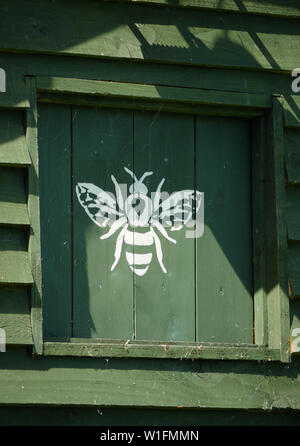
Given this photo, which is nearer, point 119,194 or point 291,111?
point 119,194

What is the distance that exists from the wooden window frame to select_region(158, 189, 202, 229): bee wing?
267mm

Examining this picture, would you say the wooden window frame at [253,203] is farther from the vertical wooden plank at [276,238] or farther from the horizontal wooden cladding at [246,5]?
the horizontal wooden cladding at [246,5]

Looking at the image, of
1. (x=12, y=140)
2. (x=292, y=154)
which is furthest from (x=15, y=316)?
(x=292, y=154)

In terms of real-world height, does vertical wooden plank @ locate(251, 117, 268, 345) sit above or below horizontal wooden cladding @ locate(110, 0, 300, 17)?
below

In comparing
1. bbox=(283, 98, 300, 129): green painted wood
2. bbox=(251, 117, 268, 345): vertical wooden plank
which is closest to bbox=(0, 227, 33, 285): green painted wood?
bbox=(251, 117, 268, 345): vertical wooden plank

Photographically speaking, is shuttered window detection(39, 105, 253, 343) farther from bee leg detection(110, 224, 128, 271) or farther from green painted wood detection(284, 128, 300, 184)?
green painted wood detection(284, 128, 300, 184)

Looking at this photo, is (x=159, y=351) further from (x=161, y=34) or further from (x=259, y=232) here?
(x=161, y=34)

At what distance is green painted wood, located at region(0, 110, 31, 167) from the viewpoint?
4231 mm

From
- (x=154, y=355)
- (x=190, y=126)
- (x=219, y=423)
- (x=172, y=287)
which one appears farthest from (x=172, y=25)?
(x=219, y=423)

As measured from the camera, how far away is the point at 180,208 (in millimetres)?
4582

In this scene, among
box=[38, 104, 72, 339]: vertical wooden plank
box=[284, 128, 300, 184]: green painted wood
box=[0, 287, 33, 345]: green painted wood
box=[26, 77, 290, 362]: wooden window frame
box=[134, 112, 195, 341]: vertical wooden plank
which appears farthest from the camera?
box=[284, 128, 300, 184]: green painted wood

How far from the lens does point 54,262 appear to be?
173 inches

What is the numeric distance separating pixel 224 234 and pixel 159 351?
63 cm

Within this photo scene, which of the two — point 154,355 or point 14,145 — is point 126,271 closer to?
point 154,355
